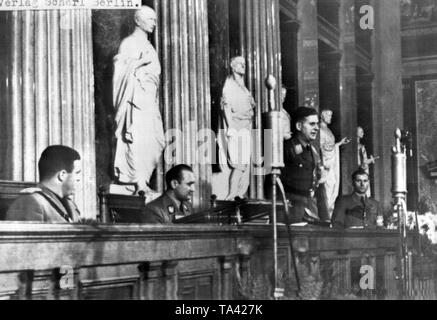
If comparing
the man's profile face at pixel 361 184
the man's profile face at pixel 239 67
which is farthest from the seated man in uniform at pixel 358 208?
the man's profile face at pixel 239 67

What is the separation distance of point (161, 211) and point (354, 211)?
84.9 inches

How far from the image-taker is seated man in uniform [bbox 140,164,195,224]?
209 inches

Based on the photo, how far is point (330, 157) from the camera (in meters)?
7.08

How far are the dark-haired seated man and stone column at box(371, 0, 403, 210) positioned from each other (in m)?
3.04

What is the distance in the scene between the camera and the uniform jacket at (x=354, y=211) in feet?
21.4

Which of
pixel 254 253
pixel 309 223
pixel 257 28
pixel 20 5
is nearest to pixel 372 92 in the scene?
pixel 257 28

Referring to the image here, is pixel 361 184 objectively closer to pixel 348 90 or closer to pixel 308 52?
pixel 348 90

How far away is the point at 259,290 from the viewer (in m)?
4.76

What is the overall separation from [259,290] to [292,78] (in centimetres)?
305

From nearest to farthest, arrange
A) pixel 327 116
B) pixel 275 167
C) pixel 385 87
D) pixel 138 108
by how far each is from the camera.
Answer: pixel 275 167 < pixel 138 108 < pixel 385 87 < pixel 327 116

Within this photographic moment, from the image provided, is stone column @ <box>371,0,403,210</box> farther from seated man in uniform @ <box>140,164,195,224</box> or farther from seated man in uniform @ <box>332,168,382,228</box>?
seated man in uniform @ <box>140,164,195,224</box>

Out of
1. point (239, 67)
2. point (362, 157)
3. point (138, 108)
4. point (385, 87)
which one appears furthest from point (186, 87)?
point (385, 87)

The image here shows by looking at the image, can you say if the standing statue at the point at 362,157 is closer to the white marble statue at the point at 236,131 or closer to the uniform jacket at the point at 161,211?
the white marble statue at the point at 236,131

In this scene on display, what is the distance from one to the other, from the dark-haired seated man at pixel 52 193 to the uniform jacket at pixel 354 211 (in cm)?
255
